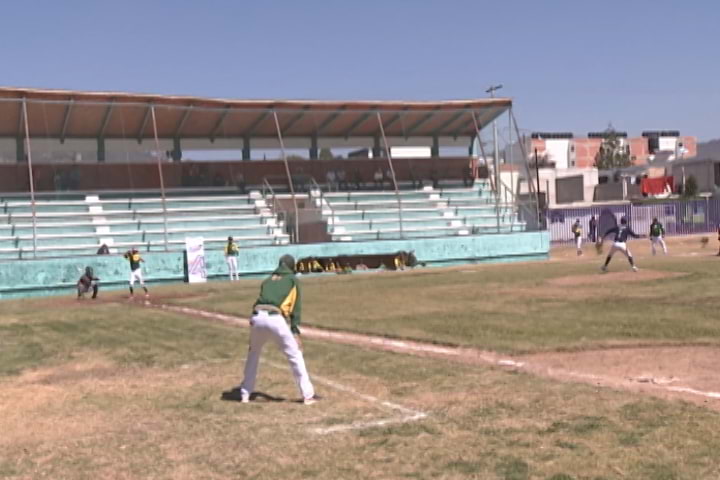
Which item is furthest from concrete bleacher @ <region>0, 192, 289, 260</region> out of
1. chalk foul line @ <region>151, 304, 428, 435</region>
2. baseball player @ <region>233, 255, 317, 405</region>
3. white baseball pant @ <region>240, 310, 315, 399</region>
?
white baseball pant @ <region>240, 310, 315, 399</region>

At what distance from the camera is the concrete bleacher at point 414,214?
42.9 meters

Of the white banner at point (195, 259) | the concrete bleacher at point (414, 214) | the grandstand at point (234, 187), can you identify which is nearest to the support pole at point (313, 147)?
the grandstand at point (234, 187)

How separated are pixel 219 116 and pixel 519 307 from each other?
2776 centimetres

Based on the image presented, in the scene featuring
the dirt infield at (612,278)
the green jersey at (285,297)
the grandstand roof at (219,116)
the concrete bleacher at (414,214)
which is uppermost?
the grandstand roof at (219,116)

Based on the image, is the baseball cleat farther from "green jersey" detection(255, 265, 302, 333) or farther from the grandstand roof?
the grandstand roof

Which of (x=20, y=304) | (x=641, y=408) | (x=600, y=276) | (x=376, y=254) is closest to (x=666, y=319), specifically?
(x=641, y=408)

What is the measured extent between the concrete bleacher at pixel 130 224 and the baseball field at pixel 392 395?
17.3 m

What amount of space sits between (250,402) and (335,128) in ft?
128

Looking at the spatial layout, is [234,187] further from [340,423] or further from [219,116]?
[340,423]

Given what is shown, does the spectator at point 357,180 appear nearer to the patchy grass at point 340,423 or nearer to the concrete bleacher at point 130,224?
the concrete bleacher at point 130,224

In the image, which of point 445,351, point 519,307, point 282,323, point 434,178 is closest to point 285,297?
point 282,323

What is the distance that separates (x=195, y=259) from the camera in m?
36.2

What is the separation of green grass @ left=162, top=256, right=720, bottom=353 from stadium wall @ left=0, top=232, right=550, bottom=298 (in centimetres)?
594

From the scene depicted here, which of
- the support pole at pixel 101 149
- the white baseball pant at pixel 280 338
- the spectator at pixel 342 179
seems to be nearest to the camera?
the white baseball pant at pixel 280 338
